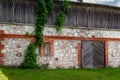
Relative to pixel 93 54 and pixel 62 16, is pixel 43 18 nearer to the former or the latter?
pixel 62 16

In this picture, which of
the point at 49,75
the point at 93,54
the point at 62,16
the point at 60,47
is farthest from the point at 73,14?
the point at 49,75

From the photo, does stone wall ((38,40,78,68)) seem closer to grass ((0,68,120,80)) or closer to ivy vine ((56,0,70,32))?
ivy vine ((56,0,70,32))

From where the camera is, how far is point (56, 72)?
21438mm

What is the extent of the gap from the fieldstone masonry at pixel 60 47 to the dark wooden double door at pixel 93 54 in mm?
637

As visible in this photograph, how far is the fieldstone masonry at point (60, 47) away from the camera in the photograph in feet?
73.0

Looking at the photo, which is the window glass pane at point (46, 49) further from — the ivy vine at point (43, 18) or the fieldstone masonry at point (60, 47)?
the ivy vine at point (43, 18)

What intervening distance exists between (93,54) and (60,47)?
335 centimetres

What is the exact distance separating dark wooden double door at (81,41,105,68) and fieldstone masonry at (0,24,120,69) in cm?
64

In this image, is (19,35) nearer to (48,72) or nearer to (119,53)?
(48,72)

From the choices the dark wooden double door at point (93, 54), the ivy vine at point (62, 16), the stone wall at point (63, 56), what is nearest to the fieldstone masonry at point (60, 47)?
the stone wall at point (63, 56)

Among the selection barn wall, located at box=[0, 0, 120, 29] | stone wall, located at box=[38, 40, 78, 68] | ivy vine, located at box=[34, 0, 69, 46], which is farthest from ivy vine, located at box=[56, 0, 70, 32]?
stone wall, located at box=[38, 40, 78, 68]

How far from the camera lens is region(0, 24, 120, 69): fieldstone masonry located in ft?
73.0

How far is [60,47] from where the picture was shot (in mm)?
24219

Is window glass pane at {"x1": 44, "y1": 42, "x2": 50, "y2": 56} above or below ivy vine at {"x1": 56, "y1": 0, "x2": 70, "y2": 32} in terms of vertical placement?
below
